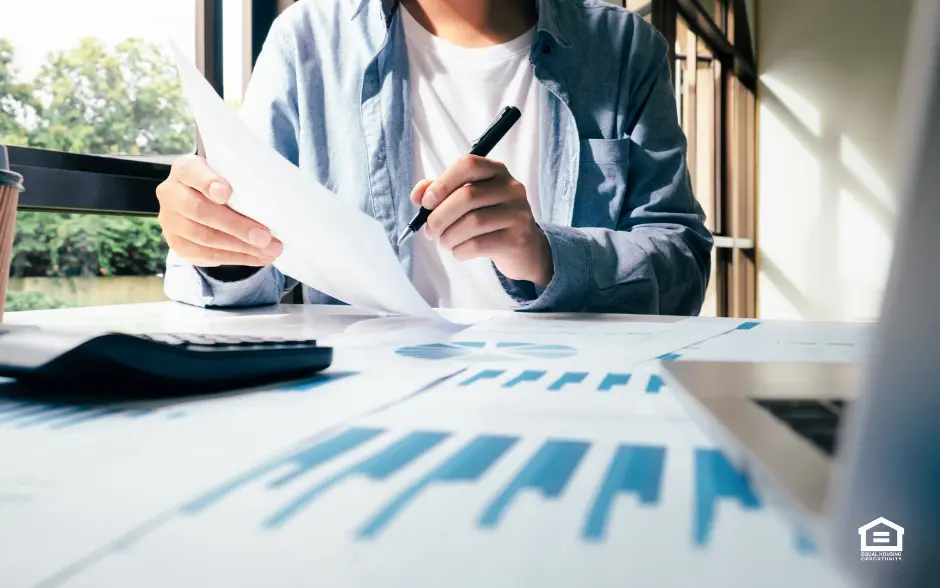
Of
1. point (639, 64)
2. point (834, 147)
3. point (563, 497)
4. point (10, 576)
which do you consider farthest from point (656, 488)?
point (834, 147)

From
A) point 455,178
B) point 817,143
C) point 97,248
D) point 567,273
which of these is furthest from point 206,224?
point 817,143

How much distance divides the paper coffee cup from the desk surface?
0.19 m

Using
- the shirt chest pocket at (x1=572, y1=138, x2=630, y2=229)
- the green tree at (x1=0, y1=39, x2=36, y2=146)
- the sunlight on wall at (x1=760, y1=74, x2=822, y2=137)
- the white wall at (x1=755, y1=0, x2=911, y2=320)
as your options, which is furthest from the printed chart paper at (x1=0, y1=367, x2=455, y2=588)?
the sunlight on wall at (x1=760, y1=74, x2=822, y2=137)

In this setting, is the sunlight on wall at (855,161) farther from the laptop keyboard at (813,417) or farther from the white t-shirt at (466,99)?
the laptop keyboard at (813,417)

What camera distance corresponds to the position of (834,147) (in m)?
3.72

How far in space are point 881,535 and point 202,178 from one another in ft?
1.90

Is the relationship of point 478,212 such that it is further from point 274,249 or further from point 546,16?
point 546,16

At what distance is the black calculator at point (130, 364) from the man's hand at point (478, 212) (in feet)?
1.02

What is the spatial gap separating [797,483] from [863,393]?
4 centimetres

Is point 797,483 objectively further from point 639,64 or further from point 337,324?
point 639,64

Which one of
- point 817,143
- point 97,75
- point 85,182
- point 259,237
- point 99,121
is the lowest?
point 259,237

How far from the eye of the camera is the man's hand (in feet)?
2.01

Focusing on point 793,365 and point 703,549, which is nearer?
point 703,549

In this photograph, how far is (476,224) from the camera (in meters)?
0.63
